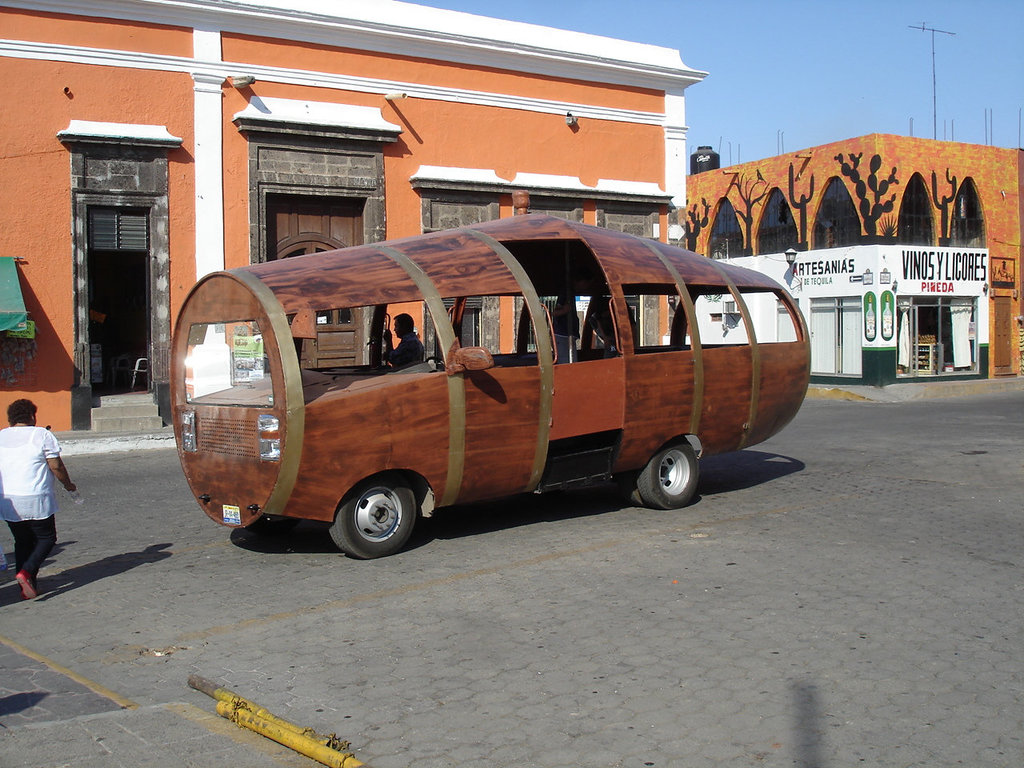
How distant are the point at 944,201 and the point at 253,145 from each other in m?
21.9

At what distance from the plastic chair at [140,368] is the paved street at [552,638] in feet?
28.3

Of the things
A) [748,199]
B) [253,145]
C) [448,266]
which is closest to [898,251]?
[748,199]

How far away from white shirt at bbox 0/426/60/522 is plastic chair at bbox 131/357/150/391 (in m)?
11.2

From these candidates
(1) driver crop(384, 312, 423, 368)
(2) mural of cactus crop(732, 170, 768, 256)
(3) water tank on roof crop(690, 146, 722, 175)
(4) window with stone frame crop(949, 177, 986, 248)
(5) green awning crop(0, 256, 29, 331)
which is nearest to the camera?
(1) driver crop(384, 312, 423, 368)

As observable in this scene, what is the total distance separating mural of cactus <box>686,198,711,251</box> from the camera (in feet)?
122

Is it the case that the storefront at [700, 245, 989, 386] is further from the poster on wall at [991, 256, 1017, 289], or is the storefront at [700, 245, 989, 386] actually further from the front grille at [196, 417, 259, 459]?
the front grille at [196, 417, 259, 459]

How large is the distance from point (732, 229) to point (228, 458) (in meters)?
30.5

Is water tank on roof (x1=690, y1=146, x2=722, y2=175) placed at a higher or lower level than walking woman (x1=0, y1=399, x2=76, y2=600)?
higher

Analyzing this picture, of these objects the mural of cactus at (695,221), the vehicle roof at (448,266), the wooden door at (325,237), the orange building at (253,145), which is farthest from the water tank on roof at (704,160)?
the vehicle roof at (448,266)

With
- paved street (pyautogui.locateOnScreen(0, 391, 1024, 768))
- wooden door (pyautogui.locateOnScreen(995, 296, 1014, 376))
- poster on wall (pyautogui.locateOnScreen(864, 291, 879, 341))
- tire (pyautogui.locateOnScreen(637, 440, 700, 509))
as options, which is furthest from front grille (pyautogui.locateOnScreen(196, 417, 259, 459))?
wooden door (pyautogui.locateOnScreen(995, 296, 1014, 376))

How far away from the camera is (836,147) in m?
30.9

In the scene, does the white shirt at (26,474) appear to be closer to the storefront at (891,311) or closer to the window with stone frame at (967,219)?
the storefront at (891,311)

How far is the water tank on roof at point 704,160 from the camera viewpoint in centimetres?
4222

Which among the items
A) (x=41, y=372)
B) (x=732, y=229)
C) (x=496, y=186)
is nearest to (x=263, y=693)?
(x=41, y=372)
